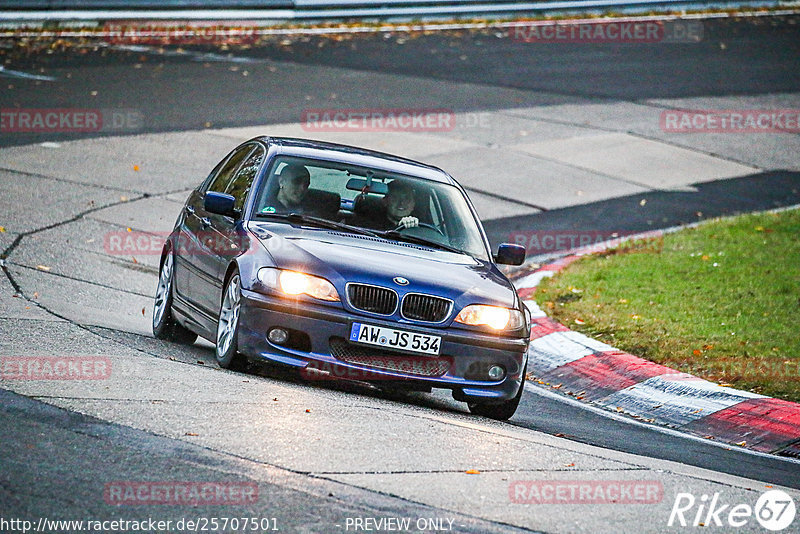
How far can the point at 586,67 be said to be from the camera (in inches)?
1050

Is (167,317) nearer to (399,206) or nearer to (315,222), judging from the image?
(315,222)

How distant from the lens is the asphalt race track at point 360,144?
572 centimetres

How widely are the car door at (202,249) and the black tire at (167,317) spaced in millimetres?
210

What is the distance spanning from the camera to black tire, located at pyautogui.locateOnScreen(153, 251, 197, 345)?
31.5 ft

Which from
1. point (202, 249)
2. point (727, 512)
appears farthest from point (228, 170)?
point (727, 512)

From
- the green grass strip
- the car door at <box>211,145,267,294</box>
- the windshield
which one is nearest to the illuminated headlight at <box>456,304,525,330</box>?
the windshield

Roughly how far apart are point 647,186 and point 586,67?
8.84 m

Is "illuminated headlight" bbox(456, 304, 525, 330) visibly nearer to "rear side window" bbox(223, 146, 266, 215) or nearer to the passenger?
the passenger

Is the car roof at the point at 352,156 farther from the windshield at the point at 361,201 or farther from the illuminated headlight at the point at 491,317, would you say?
the illuminated headlight at the point at 491,317

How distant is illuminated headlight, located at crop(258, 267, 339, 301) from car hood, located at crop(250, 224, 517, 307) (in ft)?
0.12

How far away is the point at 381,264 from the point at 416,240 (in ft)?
2.75

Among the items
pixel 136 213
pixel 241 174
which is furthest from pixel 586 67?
pixel 241 174

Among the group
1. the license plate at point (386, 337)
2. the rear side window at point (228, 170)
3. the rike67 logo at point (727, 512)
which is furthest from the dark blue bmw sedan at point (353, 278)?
the rike67 logo at point (727, 512)

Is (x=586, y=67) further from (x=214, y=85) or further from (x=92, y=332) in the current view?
(x=92, y=332)
